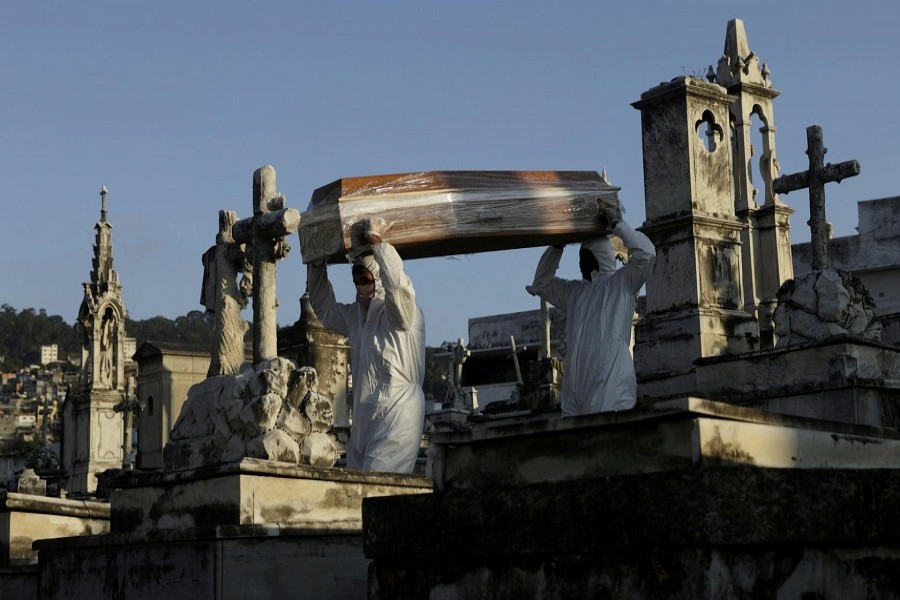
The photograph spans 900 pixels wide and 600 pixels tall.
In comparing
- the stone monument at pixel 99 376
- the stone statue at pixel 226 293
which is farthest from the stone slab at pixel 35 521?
the stone monument at pixel 99 376

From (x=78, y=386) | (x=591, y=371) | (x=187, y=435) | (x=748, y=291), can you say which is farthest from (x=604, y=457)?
(x=78, y=386)

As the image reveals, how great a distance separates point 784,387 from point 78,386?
31.4 meters

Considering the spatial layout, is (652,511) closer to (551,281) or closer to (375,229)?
(375,229)

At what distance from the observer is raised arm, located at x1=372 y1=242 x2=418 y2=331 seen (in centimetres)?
881

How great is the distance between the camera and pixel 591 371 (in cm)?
915

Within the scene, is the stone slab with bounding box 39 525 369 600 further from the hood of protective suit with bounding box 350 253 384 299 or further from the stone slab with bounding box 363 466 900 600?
the stone slab with bounding box 363 466 900 600

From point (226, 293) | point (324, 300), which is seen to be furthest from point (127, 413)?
point (324, 300)

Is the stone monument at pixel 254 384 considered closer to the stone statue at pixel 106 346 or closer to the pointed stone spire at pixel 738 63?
the pointed stone spire at pixel 738 63

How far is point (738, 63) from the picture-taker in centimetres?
1805

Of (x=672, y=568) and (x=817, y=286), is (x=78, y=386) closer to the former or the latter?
(x=817, y=286)

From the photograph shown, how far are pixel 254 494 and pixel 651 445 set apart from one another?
3.41m

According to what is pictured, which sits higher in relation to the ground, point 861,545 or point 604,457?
point 604,457

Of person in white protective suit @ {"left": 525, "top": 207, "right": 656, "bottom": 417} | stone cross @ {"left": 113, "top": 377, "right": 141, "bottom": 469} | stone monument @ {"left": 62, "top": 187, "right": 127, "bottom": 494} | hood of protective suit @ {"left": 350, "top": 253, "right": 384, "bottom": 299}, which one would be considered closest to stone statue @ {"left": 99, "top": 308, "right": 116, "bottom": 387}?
stone monument @ {"left": 62, "top": 187, "right": 127, "bottom": 494}

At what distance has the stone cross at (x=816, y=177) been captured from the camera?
40.4 feet
